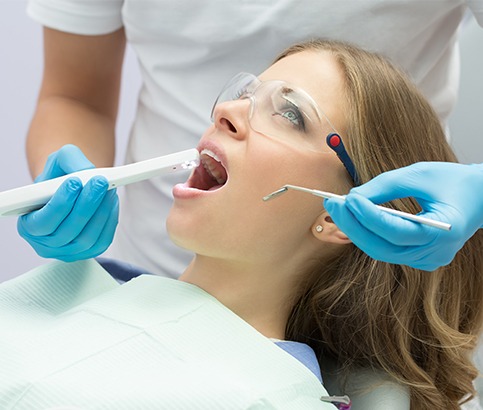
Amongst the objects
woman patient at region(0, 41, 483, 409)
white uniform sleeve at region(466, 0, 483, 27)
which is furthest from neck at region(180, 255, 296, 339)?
white uniform sleeve at region(466, 0, 483, 27)

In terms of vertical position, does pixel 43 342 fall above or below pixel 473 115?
below

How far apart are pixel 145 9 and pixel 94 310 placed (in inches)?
27.3

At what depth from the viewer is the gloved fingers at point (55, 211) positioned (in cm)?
146

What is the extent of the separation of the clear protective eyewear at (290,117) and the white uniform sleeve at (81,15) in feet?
1.79

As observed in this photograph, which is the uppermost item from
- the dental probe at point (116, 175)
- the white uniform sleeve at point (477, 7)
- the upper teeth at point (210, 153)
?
the white uniform sleeve at point (477, 7)

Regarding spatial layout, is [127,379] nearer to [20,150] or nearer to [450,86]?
[450,86]

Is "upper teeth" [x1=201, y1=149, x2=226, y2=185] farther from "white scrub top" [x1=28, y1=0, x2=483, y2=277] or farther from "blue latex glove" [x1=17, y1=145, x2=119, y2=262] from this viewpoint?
"white scrub top" [x1=28, y1=0, x2=483, y2=277]

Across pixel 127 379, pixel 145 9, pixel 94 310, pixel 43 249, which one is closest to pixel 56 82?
pixel 145 9

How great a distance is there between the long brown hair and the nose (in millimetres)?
174

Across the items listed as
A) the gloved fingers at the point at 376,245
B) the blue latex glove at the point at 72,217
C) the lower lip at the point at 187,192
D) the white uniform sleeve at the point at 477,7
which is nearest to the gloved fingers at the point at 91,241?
the blue latex glove at the point at 72,217

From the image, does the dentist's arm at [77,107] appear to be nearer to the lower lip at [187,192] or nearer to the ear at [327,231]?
the lower lip at [187,192]

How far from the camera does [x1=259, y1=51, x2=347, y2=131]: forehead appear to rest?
150 centimetres

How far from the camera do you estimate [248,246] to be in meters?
1.48

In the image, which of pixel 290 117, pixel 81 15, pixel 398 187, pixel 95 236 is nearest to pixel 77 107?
pixel 81 15
